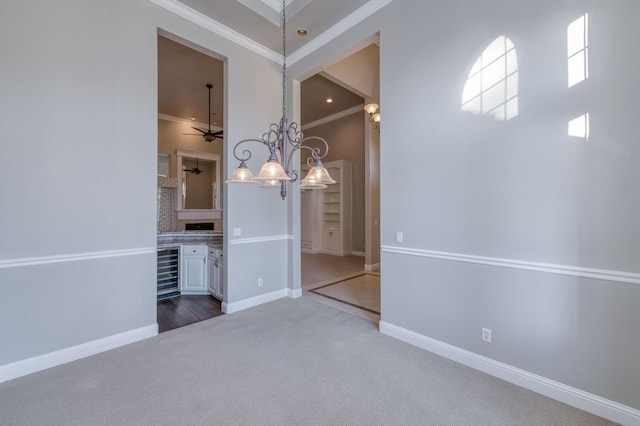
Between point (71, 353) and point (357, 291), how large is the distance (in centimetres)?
361

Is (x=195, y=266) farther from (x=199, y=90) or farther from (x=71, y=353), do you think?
(x=199, y=90)

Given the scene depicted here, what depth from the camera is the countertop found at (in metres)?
4.34

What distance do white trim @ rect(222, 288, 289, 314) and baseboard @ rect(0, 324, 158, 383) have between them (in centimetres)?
85

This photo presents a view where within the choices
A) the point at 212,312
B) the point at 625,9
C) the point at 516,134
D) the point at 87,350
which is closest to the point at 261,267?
the point at 212,312

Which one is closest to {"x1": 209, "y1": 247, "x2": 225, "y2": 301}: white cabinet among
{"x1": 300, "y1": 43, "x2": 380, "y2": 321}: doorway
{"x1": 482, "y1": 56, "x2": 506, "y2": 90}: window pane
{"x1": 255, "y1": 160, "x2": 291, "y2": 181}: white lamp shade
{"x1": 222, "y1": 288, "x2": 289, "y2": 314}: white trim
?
{"x1": 222, "y1": 288, "x2": 289, "y2": 314}: white trim

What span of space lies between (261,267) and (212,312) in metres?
0.87

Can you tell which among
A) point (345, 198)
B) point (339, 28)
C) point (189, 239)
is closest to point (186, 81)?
point (189, 239)

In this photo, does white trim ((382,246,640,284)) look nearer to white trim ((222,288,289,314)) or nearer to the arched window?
the arched window

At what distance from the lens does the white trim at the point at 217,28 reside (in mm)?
3091

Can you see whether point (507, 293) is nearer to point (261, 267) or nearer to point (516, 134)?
point (516, 134)

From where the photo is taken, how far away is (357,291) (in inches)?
181

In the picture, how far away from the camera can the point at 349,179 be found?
26.0ft

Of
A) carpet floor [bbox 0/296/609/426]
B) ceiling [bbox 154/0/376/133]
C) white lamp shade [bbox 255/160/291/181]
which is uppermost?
ceiling [bbox 154/0/376/133]

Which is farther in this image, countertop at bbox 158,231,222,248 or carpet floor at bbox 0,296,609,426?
countertop at bbox 158,231,222,248
